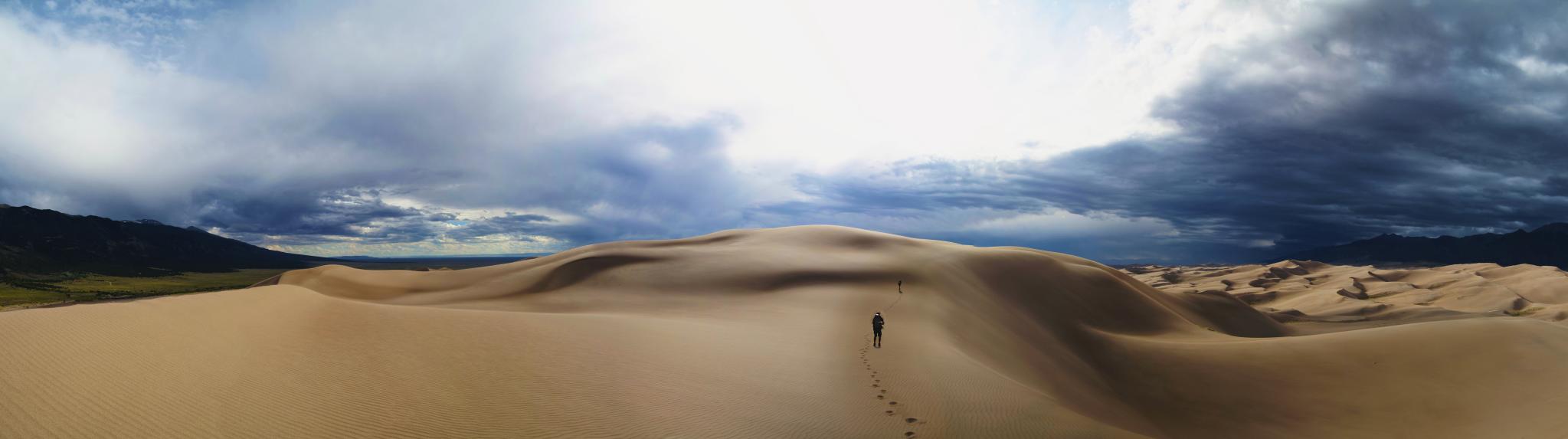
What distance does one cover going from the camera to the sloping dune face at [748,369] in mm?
10086

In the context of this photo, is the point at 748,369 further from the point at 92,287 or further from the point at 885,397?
the point at 92,287

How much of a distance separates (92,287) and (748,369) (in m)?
210

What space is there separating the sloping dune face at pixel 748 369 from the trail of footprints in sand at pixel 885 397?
7 centimetres

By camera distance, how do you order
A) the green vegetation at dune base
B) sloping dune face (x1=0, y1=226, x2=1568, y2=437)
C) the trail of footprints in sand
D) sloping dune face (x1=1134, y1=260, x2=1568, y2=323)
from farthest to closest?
the green vegetation at dune base → sloping dune face (x1=1134, y1=260, x2=1568, y2=323) → the trail of footprints in sand → sloping dune face (x1=0, y1=226, x2=1568, y2=437)

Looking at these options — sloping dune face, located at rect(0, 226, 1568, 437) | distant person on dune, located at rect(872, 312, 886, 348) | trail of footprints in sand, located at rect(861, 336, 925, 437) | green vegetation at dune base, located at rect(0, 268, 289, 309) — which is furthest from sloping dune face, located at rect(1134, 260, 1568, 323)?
green vegetation at dune base, located at rect(0, 268, 289, 309)

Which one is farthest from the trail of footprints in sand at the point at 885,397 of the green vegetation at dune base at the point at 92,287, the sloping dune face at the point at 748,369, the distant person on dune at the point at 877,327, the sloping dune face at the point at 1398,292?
the green vegetation at dune base at the point at 92,287

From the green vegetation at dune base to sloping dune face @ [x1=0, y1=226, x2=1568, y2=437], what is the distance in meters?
124

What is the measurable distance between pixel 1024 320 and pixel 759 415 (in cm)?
2975

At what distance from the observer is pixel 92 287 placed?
A: 483 feet

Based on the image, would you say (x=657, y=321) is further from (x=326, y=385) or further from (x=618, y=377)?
(x=326, y=385)

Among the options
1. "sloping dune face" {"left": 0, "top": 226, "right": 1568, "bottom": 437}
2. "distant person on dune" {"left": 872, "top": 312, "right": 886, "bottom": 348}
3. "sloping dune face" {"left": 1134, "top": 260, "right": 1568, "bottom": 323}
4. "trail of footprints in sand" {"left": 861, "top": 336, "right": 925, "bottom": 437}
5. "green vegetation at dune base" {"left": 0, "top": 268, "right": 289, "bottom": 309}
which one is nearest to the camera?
"sloping dune face" {"left": 0, "top": 226, "right": 1568, "bottom": 437}

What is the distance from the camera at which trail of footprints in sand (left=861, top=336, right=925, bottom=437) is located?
43.0ft

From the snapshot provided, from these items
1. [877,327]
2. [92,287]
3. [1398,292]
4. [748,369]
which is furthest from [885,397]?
[92,287]

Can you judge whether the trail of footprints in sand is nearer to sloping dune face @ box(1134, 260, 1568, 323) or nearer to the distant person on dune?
the distant person on dune
